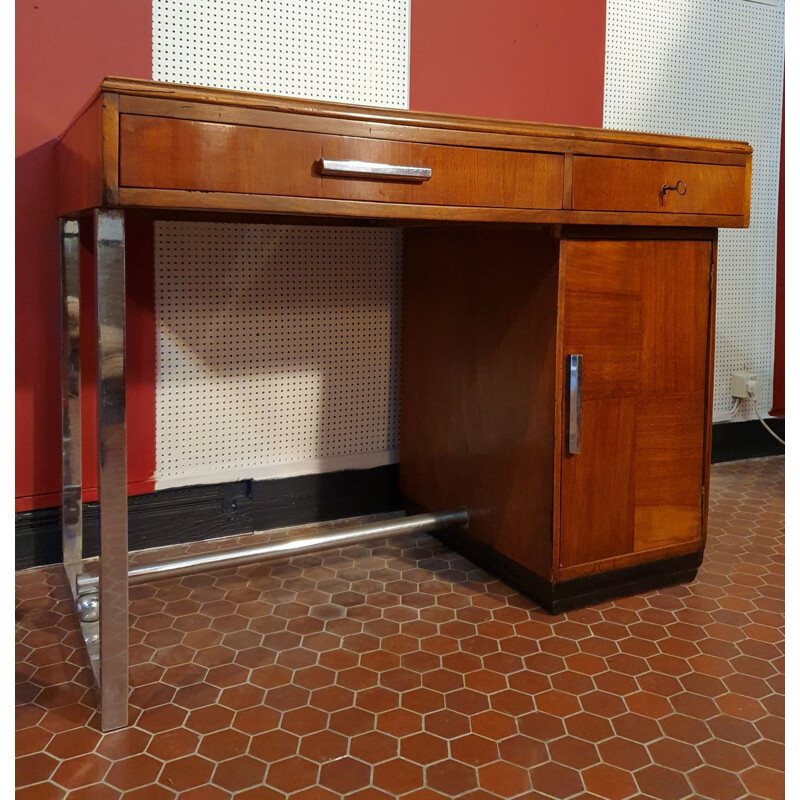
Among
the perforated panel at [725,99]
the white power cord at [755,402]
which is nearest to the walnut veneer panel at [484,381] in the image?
the perforated panel at [725,99]

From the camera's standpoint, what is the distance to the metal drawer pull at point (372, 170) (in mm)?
1403

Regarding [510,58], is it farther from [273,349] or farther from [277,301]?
[273,349]

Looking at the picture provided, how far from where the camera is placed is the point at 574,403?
1783 mm

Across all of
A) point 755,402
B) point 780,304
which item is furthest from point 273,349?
point 780,304

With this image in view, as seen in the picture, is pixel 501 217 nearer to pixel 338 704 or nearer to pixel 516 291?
pixel 516 291

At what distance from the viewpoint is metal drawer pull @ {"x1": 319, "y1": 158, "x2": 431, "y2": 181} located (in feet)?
4.60

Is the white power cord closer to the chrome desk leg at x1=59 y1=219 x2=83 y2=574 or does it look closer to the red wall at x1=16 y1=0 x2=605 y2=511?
the red wall at x1=16 y1=0 x2=605 y2=511

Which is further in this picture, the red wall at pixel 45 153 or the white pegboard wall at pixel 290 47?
the white pegboard wall at pixel 290 47

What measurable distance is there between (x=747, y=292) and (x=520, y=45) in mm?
1380

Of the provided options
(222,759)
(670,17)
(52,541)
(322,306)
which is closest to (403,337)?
(322,306)

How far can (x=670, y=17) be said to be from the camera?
2.85 metres

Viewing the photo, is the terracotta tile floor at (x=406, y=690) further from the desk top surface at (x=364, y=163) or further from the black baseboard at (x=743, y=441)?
the black baseboard at (x=743, y=441)

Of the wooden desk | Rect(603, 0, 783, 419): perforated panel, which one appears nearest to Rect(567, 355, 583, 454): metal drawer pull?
the wooden desk

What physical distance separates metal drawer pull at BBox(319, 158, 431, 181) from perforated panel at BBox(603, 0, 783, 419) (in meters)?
1.53
